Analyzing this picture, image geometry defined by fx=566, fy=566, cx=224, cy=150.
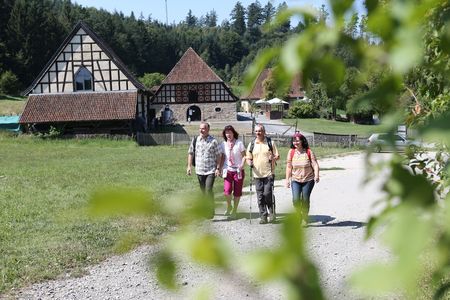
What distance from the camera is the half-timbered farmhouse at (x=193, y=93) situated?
47.8 m

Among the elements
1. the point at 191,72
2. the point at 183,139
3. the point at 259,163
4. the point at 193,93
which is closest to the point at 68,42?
the point at 183,139

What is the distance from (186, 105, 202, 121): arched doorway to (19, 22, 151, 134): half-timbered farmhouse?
1333cm

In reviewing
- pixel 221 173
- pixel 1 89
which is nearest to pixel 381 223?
pixel 221 173

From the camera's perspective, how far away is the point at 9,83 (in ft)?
208

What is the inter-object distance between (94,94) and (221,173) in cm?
2766

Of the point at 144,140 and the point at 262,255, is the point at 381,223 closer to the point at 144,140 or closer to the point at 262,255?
the point at 262,255

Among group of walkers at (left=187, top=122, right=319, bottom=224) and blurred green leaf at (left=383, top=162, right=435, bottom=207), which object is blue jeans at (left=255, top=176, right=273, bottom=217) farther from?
blurred green leaf at (left=383, top=162, right=435, bottom=207)

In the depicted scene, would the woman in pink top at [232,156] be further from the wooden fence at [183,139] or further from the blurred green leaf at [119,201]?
the wooden fence at [183,139]

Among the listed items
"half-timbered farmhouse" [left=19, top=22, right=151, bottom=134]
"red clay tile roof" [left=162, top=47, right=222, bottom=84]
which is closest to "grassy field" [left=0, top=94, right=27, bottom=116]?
"red clay tile roof" [left=162, top=47, right=222, bottom=84]

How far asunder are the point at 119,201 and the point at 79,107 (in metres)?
35.9

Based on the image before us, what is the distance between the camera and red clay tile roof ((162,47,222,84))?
1869 inches

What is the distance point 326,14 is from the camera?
62cm

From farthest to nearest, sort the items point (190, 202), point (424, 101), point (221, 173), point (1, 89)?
point (1, 89) → point (221, 173) → point (424, 101) → point (190, 202)

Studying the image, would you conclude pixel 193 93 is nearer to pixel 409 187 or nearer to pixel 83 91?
pixel 83 91
